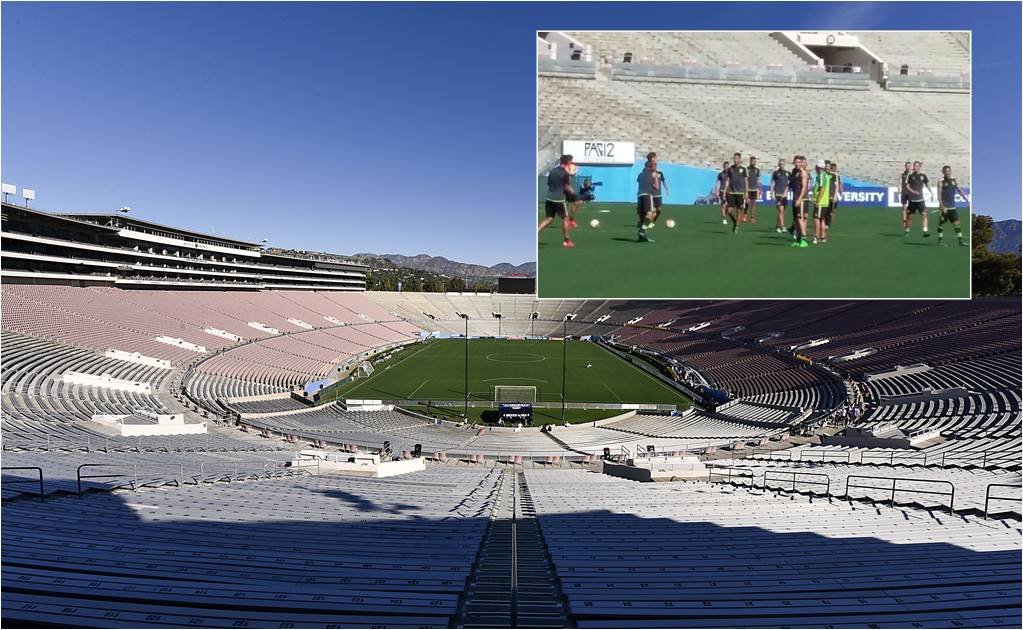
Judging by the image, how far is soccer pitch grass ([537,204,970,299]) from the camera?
30.2 feet

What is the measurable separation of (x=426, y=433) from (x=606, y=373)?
16165mm

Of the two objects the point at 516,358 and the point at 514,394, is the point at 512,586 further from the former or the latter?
the point at 516,358

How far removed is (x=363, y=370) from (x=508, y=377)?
29.6ft

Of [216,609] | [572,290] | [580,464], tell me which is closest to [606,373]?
[580,464]

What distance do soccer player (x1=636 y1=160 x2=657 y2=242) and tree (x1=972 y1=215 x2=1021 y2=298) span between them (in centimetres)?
3130

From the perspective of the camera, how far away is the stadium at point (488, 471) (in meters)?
3.16

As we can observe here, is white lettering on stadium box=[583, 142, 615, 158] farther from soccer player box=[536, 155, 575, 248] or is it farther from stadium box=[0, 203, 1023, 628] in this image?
stadium box=[0, 203, 1023, 628]

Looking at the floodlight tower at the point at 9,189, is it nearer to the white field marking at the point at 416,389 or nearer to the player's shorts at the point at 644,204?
the white field marking at the point at 416,389

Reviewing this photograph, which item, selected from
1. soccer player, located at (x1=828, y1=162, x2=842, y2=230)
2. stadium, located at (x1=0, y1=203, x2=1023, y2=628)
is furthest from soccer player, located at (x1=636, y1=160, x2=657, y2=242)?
stadium, located at (x1=0, y1=203, x2=1023, y2=628)

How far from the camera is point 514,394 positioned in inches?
997

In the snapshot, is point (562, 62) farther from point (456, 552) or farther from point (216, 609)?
point (216, 609)

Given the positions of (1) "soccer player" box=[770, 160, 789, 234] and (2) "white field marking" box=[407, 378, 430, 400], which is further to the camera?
(2) "white field marking" box=[407, 378, 430, 400]

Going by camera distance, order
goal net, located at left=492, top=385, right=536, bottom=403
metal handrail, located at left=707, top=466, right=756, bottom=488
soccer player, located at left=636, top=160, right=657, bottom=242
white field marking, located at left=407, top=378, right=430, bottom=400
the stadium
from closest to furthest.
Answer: the stadium, metal handrail, located at left=707, top=466, right=756, bottom=488, soccer player, located at left=636, top=160, right=657, bottom=242, goal net, located at left=492, top=385, right=536, bottom=403, white field marking, located at left=407, top=378, right=430, bottom=400

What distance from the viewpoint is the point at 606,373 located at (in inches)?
1231
